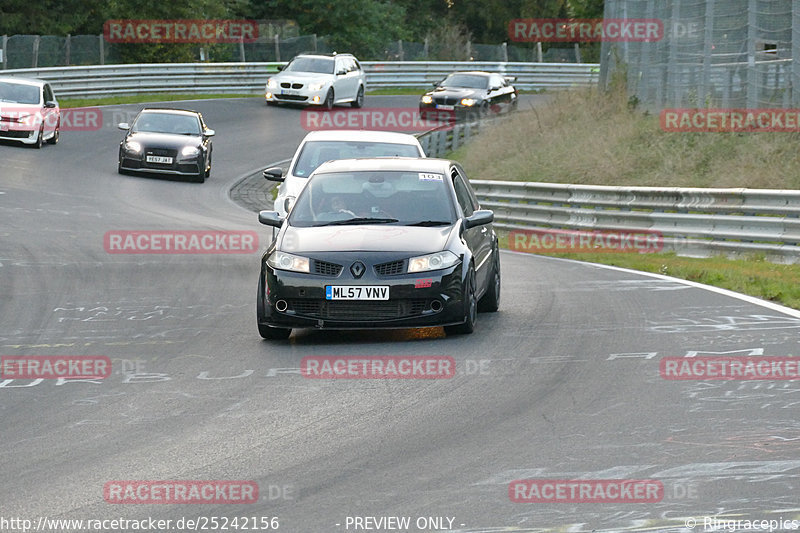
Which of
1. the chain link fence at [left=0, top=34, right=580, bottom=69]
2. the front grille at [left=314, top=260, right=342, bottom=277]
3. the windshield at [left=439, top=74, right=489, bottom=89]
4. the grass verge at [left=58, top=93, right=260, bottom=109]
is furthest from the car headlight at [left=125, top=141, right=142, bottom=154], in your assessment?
the front grille at [left=314, top=260, right=342, bottom=277]

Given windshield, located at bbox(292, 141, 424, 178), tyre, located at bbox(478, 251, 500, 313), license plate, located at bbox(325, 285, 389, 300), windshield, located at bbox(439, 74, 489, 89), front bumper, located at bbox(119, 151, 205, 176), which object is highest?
windshield, located at bbox(292, 141, 424, 178)

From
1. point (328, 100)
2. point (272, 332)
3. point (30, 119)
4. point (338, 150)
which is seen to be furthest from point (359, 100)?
point (272, 332)

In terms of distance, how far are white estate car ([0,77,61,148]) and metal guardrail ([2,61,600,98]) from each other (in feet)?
29.9

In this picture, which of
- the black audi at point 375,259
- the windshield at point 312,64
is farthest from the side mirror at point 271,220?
the windshield at point 312,64

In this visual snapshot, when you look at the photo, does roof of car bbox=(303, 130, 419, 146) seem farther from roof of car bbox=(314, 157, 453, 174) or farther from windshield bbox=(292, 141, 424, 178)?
roof of car bbox=(314, 157, 453, 174)

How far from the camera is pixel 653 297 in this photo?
14.1m

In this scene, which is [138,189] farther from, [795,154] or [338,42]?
[338,42]

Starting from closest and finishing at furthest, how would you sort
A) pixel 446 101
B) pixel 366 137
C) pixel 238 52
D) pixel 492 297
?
pixel 492 297 < pixel 366 137 < pixel 446 101 < pixel 238 52

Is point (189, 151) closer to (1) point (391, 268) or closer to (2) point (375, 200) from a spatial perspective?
(2) point (375, 200)

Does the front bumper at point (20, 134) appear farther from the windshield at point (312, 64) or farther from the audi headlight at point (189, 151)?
the windshield at point (312, 64)

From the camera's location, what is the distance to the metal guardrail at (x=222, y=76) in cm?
4459

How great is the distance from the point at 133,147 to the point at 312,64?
49.2 ft

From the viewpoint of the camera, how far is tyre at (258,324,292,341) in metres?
11.3

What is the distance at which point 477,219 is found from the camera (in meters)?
12.1
